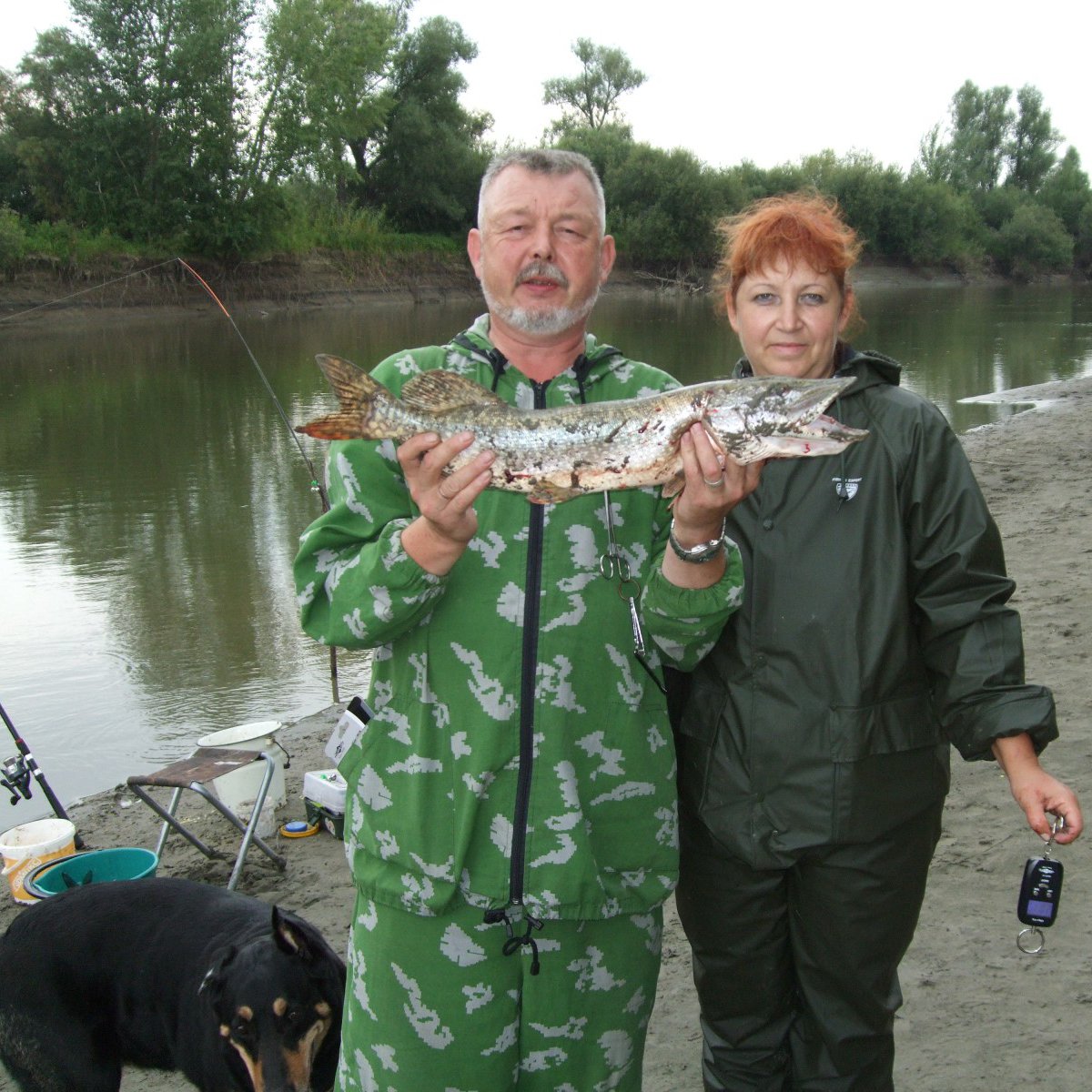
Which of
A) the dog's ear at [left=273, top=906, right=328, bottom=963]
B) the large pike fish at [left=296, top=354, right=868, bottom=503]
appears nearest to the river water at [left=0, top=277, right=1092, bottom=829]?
the dog's ear at [left=273, top=906, right=328, bottom=963]

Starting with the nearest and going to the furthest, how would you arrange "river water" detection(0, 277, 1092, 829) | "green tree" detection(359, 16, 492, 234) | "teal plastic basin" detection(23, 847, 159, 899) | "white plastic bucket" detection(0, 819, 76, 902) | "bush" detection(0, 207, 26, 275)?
"teal plastic basin" detection(23, 847, 159, 899), "white plastic bucket" detection(0, 819, 76, 902), "river water" detection(0, 277, 1092, 829), "bush" detection(0, 207, 26, 275), "green tree" detection(359, 16, 492, 234)

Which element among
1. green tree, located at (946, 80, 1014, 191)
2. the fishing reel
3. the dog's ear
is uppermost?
green tree, located at (946, 80, 1014, 191)

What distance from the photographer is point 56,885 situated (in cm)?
436

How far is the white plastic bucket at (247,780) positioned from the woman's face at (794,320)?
3.64 m

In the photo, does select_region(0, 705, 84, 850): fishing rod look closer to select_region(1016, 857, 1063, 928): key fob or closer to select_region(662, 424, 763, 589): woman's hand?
select_region(662, 424, 763, 589): woman's hand

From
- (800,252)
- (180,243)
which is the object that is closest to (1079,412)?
(800,252)

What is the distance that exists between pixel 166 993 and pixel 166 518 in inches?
403

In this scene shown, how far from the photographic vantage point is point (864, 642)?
2.64 metres

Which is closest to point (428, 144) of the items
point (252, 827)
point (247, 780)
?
point (247, 780)

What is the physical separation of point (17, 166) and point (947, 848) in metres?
47.0

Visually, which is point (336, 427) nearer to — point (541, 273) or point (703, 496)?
point (541, 273)

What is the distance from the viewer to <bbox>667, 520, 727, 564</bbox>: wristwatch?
245cm

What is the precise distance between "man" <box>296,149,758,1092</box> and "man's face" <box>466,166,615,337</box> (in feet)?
0.03

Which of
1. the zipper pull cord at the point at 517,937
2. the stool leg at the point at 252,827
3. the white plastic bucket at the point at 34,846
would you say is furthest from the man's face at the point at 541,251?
the white plastic bucket at the point at 34,846
